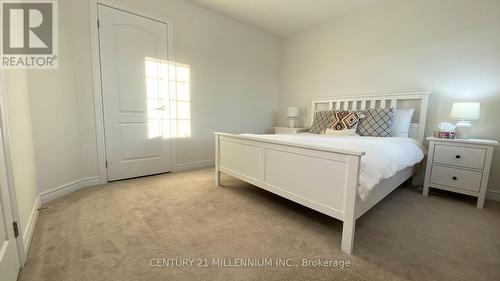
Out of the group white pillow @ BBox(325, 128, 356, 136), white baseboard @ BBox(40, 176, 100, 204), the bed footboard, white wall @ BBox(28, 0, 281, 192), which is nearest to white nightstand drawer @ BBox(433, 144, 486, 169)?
white pillow @ BBox(325, 128, 356, 136)

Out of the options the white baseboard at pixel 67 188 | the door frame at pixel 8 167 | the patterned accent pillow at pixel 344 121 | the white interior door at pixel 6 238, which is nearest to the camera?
the white interior door at pixel 6 238

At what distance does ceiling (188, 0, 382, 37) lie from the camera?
3.00 m

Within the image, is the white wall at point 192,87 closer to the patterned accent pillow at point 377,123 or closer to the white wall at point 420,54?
the white wall at point 420,54

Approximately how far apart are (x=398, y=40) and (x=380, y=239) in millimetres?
2685

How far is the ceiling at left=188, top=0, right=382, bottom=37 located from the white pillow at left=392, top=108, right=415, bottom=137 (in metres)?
1.62

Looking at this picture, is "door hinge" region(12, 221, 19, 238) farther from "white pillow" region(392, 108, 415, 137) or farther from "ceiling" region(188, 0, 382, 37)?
"white pillow" region(392, 108, 415, 137)

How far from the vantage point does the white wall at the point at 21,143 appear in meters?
1.34

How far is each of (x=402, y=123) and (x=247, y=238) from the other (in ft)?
8.01

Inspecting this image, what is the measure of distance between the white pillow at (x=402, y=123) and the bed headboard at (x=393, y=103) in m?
0.13

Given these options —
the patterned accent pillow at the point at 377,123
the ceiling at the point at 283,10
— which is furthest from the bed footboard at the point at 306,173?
the ceiling at the point at 283,10

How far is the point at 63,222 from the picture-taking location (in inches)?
65.7

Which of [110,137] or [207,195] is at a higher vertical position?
[110,137]

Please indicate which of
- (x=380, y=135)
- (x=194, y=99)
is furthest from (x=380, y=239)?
(x=194, y=99)

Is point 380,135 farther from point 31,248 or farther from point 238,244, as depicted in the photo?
point 31,248
